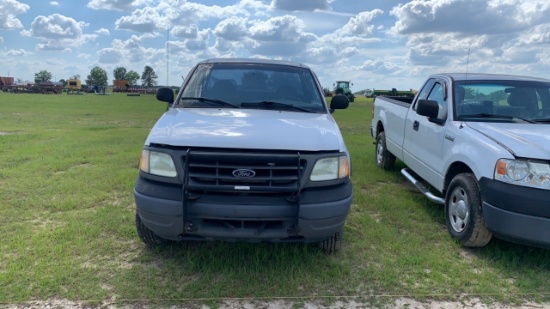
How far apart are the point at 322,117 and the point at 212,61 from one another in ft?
6.16

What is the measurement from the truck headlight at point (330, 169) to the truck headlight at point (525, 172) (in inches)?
56.8

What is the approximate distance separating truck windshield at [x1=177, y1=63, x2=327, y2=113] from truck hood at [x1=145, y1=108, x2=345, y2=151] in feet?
1.09

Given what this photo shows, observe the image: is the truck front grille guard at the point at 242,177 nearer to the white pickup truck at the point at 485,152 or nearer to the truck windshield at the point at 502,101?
the white pickup truck at the point at 485,152

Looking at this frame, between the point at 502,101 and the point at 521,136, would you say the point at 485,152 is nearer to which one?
the point at 521,136

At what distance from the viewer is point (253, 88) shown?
475 cm

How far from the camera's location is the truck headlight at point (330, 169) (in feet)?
11.1

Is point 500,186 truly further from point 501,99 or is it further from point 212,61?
point 212,61

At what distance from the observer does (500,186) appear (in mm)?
3707

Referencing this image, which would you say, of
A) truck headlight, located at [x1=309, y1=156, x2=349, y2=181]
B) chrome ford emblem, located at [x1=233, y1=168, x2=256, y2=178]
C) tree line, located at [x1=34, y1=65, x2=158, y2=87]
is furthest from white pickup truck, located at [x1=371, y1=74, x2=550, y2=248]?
tree line, located at [x1=34, y1=65, x2=158, y2=87]

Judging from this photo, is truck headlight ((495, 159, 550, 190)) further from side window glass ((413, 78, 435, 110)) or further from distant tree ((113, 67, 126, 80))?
distant tree ((113, 67, 126, 80))

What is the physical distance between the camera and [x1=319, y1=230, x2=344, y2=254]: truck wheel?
3918 millimetres

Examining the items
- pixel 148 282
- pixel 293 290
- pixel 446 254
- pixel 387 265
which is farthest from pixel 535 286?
pixel 148 282

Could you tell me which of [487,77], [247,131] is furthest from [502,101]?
[247,131]

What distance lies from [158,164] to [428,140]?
11.8 ft
